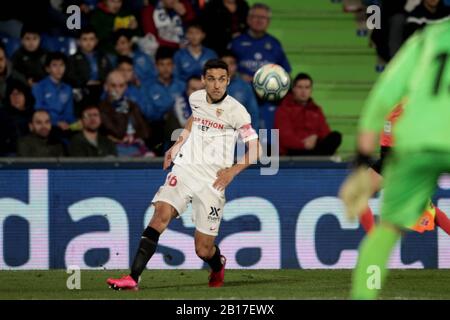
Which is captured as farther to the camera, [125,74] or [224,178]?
[125,74]

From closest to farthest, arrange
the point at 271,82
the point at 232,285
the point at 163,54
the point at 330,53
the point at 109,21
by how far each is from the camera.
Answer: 1. the point at 232,285
2. the point at 271,82
3. the point at 163,54
4. the point at 109,21
5. the point at 330,53

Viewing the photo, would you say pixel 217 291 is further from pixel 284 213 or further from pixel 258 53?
pixel 258 53

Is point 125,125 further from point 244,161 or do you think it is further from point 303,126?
point 244,161

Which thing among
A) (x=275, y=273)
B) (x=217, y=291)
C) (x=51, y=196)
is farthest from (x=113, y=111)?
(x=217, y=291)

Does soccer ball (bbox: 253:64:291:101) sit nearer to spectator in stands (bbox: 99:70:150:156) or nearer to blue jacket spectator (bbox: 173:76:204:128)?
blue jacket spectator (bbox: 173:76:204:128)

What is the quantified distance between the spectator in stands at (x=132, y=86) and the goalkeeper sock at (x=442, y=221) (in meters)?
4.11

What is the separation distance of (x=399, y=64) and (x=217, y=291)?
384 cm

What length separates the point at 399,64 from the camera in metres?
7.42

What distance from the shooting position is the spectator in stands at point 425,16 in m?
16.1

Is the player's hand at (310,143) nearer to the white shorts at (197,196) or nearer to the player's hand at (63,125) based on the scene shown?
the player's hand at (63,125)

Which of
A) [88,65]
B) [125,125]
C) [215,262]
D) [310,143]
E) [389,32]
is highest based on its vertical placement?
[389,32]

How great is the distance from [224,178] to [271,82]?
2.17 meters

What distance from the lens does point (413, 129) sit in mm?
7348

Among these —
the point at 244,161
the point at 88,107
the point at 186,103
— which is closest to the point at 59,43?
the point at 88,107
